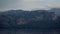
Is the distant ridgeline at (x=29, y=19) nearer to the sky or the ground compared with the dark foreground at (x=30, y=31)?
nearer to the sky

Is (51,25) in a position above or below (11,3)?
below

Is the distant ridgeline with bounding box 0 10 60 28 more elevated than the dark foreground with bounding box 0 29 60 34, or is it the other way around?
the distant ridgeline with bounding box 0 10 60 28

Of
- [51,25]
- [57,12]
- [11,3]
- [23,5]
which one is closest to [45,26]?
[51,25]

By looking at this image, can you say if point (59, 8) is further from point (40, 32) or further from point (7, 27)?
point (7, 27)

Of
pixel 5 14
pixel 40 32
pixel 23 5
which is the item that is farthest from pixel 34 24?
pixel 5 14

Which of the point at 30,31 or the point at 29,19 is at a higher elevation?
the point at 29,19

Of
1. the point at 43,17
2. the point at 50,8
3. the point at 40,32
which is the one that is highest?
the point at 50,8
